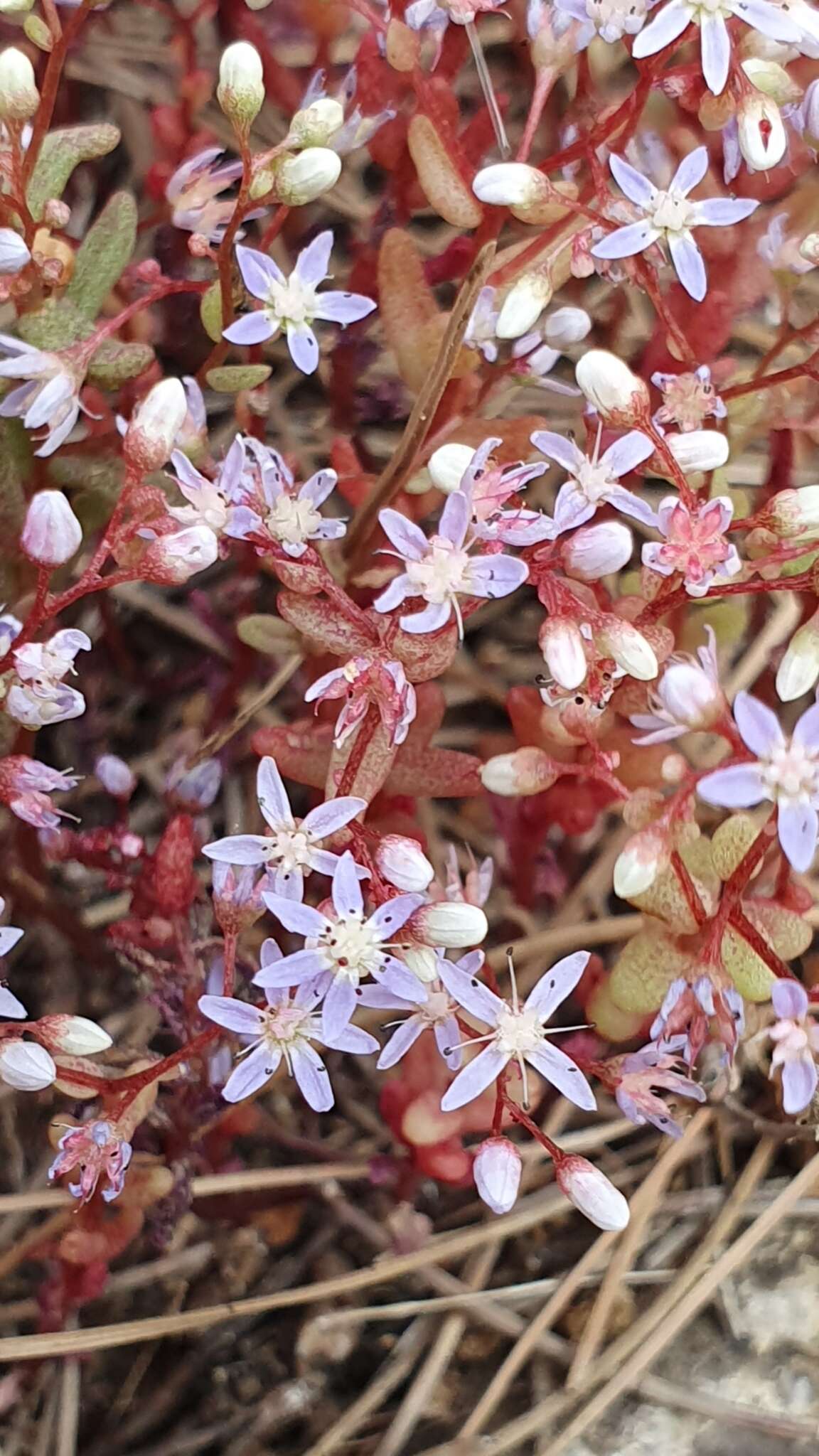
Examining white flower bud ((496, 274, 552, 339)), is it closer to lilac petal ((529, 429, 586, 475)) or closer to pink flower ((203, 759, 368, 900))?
lilac petal ((529, 429, 586, 475))

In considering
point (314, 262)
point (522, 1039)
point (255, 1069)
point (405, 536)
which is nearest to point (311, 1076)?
point (255, 1069)

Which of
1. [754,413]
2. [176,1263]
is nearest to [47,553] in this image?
[754,413]

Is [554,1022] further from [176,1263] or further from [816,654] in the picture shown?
[816,654]

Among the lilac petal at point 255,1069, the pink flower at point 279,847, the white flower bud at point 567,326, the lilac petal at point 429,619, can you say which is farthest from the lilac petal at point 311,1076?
the white flower bud at point 567,326

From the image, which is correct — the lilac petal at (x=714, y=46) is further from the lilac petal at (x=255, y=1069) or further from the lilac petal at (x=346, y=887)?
the lilac petal at (x=255, y=1069)

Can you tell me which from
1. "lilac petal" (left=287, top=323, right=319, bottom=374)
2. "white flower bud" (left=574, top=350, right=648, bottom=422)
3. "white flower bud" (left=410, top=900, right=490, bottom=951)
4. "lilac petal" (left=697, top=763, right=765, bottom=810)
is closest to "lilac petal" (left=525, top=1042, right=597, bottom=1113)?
"white flower bud" (left=410, top=900, right=490, bottom=951)

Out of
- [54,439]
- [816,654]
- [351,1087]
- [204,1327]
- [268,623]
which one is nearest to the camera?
[816,654]
